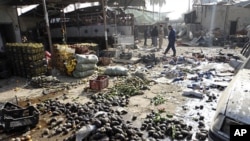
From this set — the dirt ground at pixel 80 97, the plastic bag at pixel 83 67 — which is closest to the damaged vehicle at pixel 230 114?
the dirt ground at pixel 80 97

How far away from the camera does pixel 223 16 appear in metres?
25.1

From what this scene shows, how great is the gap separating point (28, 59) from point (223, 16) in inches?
859

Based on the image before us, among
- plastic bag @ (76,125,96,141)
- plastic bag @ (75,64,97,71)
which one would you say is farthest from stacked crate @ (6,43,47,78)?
plastic bag @ (76,125,96,141)

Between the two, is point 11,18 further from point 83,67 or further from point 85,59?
point 83,67

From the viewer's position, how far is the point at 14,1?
12930mm

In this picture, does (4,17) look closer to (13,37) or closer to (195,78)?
(13,37)

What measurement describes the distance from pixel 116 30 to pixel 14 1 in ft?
22.8

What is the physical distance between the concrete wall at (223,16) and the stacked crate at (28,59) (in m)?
21.1

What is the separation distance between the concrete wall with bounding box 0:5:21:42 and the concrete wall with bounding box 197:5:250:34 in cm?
2042

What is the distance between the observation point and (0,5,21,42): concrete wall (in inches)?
512

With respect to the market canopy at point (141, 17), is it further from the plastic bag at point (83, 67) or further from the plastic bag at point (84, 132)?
the plastic bag at point (84, 132)

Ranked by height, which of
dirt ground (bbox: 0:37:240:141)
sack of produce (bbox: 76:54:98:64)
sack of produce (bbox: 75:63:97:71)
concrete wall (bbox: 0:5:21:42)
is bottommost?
dirt ground (bbox: 0:37:240:141)

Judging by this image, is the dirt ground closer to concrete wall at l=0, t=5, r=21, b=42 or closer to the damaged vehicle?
the damaged vehicle

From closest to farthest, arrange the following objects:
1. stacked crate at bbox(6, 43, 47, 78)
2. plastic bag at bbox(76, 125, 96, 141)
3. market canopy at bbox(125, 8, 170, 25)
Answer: plastic bag at bbox(76, 125, 96, 141) < stacked crate at bbox(6, 43, 47, 78) < market canopy at bbox(125, 8, 170, 25)
